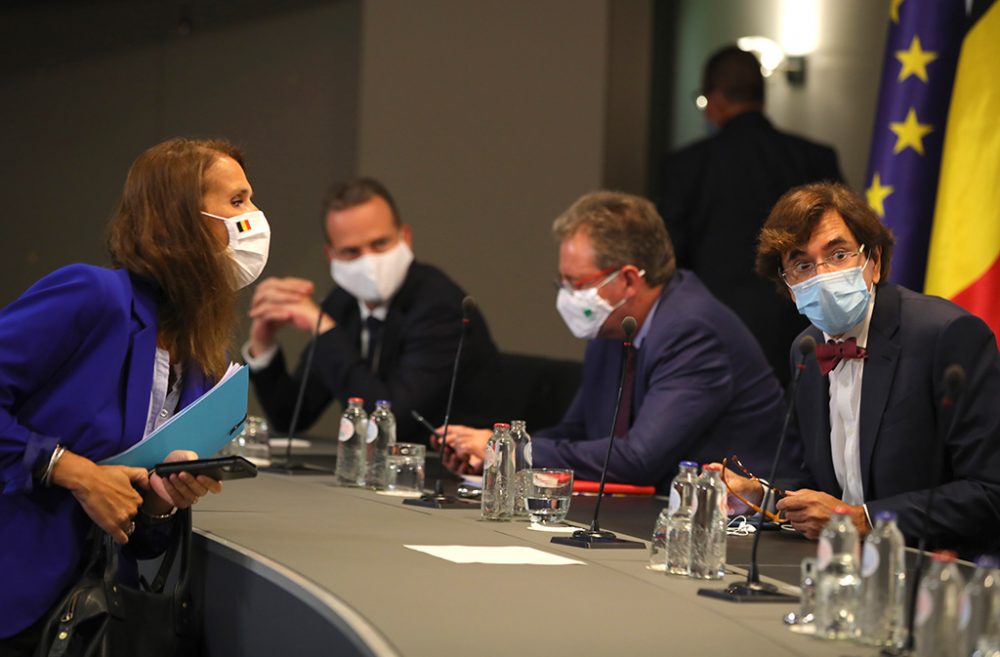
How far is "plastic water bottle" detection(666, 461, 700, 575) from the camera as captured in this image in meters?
2.30

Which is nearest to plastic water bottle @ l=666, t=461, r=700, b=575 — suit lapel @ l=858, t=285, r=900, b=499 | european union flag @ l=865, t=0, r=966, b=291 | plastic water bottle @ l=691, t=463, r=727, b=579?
plastic water bottle @ l=691, t=463, r=727, b=579

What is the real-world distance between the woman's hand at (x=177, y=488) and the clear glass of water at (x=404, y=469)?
3.05ft

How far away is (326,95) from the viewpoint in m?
6.26

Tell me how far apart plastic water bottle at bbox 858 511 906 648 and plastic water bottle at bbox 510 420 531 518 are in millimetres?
1103

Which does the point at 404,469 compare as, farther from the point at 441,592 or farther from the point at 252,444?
the point at 441,592

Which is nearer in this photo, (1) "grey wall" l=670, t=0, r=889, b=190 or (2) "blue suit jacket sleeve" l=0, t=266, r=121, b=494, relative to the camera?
(2) "blue suit jacket sleeve" l=0, t=266, r=121, b=494

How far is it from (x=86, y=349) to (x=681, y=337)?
Result: 5.36 feet

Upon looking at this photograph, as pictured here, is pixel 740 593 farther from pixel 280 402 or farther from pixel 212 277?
pixel 280 402

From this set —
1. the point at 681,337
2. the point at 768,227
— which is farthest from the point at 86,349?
the point at 681,337

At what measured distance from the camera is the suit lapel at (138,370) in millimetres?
2463

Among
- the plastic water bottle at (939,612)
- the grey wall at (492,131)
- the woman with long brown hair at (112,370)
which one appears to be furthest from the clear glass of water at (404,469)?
the grey wall at (492,131)

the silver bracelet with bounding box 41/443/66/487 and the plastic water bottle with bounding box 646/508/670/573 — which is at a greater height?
the silver bracelet with bounding box 41/443/66/487

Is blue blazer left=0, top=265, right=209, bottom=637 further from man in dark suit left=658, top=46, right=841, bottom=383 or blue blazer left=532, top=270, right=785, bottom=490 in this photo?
man in dark suit left=658, top=46, right=841, bottom=383

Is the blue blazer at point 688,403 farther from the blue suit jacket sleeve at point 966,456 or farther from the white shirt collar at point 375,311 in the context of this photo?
the white shirt collar at point 375,311
